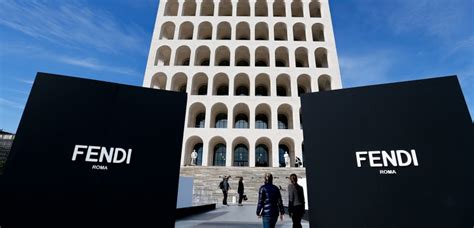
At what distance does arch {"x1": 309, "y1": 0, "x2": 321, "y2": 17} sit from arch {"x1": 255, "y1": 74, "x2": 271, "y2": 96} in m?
12.9

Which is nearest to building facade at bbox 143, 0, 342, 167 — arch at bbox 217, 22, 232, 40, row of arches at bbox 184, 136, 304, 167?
arch at bbox 217, 22, 232, 40

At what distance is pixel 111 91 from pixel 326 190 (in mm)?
3557

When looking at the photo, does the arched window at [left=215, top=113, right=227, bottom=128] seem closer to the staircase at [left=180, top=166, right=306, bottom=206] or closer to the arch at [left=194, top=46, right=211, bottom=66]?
the arch at [left=194, top=46, right=211, bottom=66]

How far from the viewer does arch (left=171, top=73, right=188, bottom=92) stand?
2631 cm

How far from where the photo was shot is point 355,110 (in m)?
3.62

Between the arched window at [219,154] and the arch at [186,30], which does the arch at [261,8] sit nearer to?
the arch at [186,30]

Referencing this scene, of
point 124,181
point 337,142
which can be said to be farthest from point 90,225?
point 337,142

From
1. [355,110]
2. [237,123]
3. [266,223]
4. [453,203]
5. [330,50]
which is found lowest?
[266,223]

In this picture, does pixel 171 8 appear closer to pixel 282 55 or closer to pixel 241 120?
pixel 282 55

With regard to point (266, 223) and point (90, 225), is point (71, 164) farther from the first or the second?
point (266, 223)

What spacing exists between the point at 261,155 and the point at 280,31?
53.9 feet

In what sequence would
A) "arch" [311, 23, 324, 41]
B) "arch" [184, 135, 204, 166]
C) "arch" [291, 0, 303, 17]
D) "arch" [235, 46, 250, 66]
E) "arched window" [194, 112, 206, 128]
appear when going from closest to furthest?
"arch" [184, 135, 204, 166] < "arched window" [194, 112, 206, 128] < "arch" [235, 46, 250, 66] < "arch" [311, 23, 324, 41] < "arch" [291, 0, 303, 17]

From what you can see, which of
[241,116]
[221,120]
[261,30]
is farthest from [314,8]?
[221,120]

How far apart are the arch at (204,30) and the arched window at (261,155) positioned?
16388mm
